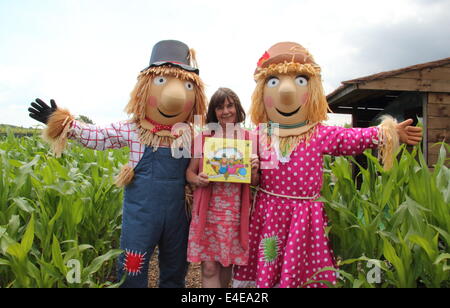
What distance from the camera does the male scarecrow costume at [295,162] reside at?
1.49m

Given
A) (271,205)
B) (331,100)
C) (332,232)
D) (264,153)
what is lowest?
(332,232)

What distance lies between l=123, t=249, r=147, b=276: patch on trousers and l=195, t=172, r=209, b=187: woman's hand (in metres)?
0.42

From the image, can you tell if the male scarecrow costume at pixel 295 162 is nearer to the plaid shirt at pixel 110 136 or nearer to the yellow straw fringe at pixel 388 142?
the yellow straw fringe at pixel 388 142

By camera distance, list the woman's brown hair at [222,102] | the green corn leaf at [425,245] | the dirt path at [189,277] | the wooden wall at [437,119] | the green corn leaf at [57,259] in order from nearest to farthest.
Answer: the green corn leaf at [425,245], the green corn leaf at [57,259], the woman's brown hair at [222,102], the dirt path at [189,277], the wooden wall at [437,119]

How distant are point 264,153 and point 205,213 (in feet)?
1.26

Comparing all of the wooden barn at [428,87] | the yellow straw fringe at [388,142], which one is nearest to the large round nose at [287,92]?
the yellow straw fringe at [388,142]

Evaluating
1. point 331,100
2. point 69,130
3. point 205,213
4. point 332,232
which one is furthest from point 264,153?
point 331,100

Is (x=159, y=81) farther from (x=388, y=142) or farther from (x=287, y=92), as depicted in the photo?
(x=388, y=142)

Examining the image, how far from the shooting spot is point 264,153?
1.58 metres

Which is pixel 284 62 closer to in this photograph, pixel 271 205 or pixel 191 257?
pixel 271 205

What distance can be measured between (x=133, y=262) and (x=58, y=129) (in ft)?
2.29

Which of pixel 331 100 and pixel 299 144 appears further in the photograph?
pixel 331 100

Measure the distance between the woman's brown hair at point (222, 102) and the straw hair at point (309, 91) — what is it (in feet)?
0.31
